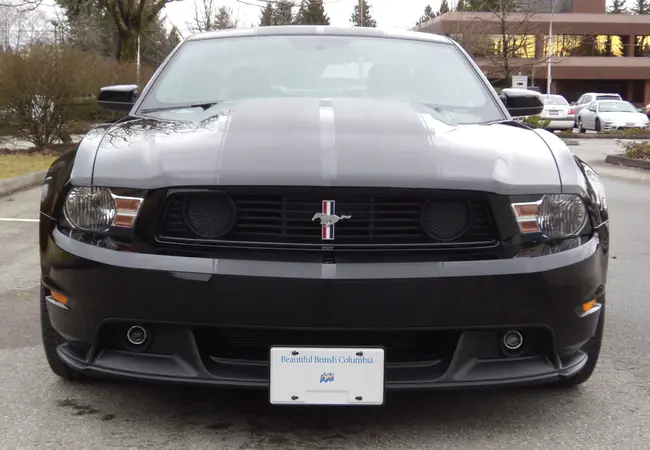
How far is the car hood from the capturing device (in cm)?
250

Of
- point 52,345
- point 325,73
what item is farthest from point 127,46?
point 52,345

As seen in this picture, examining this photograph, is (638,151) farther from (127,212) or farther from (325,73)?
(127,212)

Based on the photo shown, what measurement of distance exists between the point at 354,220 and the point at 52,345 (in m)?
1.24

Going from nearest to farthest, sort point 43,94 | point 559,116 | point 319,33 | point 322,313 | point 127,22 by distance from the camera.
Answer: point 322,313
point 319,33
point 43,94
point 127,22
point 559,116

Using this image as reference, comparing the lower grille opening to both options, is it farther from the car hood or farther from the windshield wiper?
the windshield wiper

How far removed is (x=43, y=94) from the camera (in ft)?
43.2

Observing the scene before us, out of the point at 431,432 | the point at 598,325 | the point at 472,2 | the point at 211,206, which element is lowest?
the point at 431,432

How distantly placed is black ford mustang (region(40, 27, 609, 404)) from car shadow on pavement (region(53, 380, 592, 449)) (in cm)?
31

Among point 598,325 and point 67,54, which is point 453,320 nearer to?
point 598,325

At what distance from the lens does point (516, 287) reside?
2461 mm

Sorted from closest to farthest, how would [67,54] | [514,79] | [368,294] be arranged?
[368,294], [67,54], [514,79]

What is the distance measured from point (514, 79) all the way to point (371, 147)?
29.6 meters

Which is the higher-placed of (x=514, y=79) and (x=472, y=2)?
(x=472, y=2)

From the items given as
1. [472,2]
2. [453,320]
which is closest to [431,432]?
[453,320]
